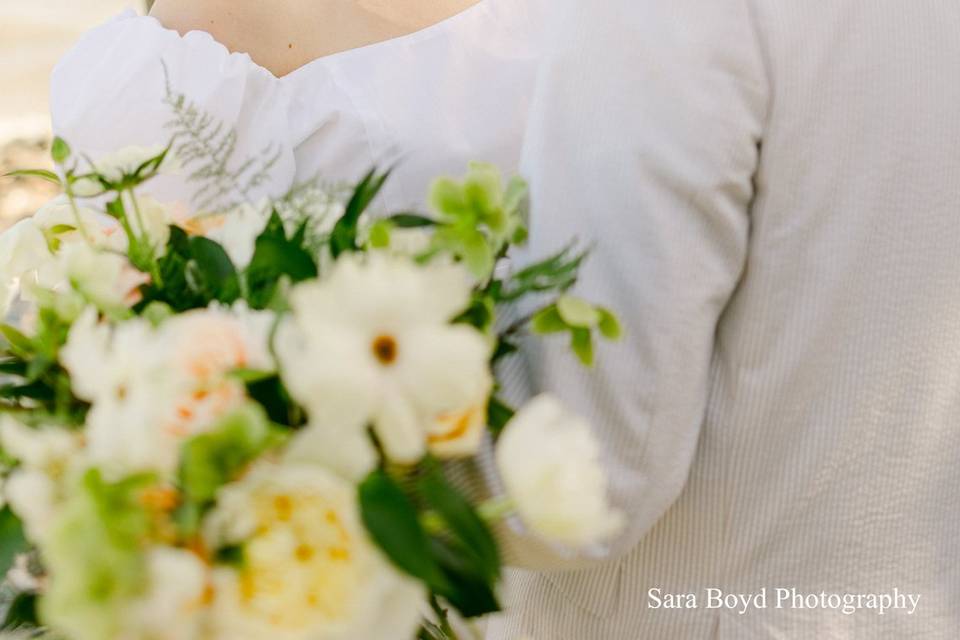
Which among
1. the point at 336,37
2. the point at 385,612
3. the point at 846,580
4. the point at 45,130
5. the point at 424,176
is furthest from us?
the point at 45,130

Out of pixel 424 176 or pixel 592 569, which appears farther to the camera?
pixel 424 176

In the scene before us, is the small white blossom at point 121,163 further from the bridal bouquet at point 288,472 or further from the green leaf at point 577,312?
the green leaf at point 577,312

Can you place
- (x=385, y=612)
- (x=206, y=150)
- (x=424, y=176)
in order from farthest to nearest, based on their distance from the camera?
1. (x=424, y=176)
2. (x=206, y=150)
3. (x=385, y=612)

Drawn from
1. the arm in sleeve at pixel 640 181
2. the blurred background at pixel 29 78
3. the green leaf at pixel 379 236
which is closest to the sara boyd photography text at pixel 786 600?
the arm in sleeve at pixel 640 181

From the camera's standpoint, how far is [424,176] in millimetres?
1139

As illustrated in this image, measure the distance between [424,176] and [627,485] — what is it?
0.43 meters

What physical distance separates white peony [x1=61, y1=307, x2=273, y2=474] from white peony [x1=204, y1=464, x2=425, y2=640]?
4 cm

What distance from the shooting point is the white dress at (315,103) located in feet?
3.78

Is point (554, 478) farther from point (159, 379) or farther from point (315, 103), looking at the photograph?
point (315, 103)

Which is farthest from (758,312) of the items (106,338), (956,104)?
(106,338)

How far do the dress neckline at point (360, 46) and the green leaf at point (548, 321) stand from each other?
62 centimetres

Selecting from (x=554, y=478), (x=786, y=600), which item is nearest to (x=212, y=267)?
(x=554, y=478)

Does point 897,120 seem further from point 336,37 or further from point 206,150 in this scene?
point 336,37

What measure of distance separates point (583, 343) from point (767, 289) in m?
0.25
